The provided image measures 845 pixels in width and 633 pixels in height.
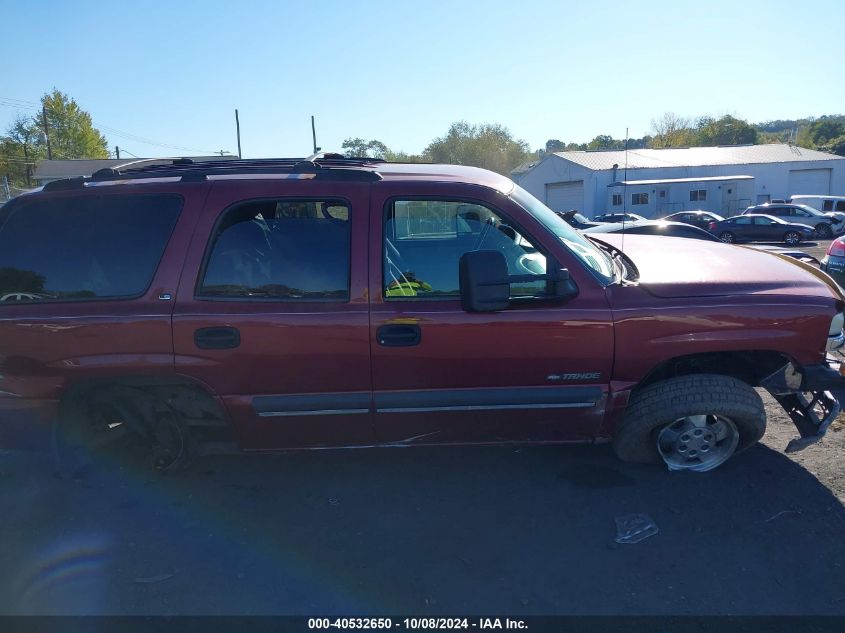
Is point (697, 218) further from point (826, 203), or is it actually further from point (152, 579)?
point (152, 579)

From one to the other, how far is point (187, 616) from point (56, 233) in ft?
7.30

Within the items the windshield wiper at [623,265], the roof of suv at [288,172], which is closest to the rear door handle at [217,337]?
the roof of suv at [288,172]

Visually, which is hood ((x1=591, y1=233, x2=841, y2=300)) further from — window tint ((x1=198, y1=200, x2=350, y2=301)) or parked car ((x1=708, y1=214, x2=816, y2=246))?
parked car ((x1=708, y1=214, x2=816, y2=246))

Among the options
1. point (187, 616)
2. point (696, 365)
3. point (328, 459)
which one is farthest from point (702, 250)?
point (187, 616)

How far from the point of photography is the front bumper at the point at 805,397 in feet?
11.1

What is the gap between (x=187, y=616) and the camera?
2.69 metres

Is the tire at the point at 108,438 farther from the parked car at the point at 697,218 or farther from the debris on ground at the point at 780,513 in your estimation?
the parked car at the point at 697,218

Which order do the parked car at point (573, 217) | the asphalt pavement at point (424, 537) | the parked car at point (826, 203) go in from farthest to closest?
1. the parked car at point (826, 203)
2. the parked car at point (573, 217)
3. the asphalt pavement at point (424, 537)

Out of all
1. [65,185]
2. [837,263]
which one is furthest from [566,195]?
[65,185]

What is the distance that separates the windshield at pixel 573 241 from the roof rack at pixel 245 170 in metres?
0.91

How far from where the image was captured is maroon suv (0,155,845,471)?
3260 millimetres

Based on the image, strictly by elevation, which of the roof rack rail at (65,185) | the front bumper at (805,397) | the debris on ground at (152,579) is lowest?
the debris on ground at (152,579)

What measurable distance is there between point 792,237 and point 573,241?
85.9 feet

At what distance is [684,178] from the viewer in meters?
41.3
